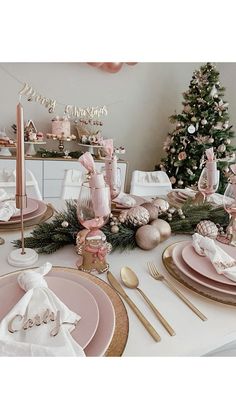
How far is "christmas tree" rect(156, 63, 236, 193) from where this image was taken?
2.61 metres

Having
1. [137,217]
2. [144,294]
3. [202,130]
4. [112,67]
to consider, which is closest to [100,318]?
[144,294]

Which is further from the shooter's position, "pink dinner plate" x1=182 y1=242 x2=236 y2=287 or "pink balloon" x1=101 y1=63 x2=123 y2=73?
"pink balloon" x1=101 y1=63 x2=123 y2=73

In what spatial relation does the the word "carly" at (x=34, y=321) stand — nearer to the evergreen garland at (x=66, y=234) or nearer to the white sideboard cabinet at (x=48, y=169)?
the evergreen garland at (x=66, y=234)

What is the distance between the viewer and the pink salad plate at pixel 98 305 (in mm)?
406

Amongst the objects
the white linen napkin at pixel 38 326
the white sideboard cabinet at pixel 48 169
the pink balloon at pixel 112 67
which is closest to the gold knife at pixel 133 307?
the white linen napkin at pixel 38 326

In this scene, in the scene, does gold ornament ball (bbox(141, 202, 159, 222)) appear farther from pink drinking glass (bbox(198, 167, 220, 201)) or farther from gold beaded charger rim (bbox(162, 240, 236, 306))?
pink drinking glass (bbox(198, 167, 220, 201))

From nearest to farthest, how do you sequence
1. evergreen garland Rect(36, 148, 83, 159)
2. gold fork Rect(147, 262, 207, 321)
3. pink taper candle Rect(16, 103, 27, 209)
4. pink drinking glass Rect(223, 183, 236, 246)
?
gold fork Rect(147, 262, 207, 321) → pink taper candle Rect(16, 103, 27, 209) → pink drinking glass Rect(223, 183, 236, 246) → evergreen garland Rect(36, 148, 83, 159)

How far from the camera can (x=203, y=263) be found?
2.15 feet

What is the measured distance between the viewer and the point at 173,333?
0.46 m

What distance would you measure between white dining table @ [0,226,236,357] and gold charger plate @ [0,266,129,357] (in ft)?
0.05

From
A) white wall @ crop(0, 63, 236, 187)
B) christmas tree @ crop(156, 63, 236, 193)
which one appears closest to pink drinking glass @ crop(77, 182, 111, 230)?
christmas tree @ crop(156, 63, 236, 193)

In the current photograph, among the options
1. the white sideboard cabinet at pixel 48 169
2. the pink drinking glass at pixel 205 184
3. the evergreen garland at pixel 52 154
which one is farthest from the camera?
the evergreen garland at pixel 52 154
